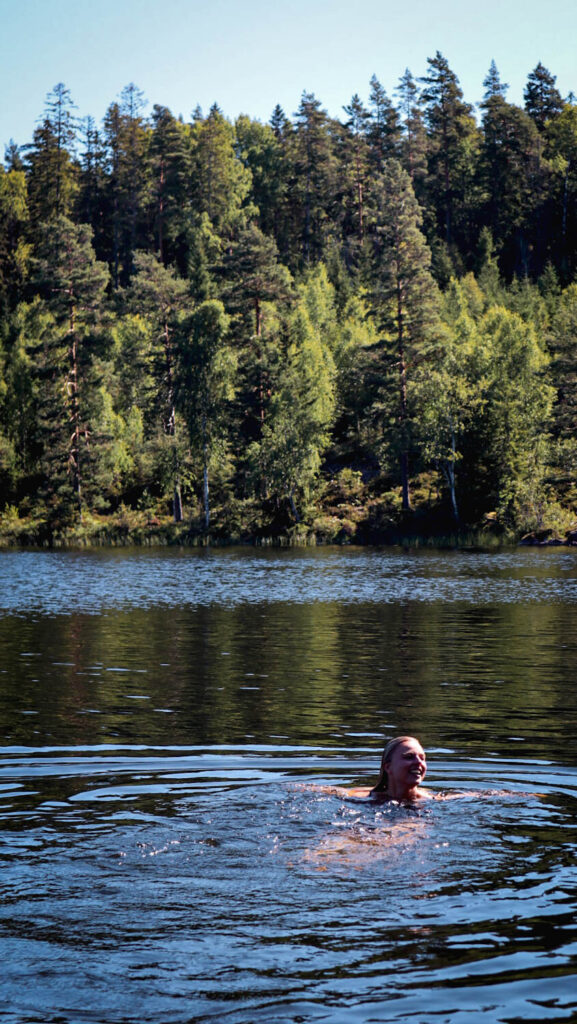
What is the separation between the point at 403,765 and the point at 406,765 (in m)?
0.03

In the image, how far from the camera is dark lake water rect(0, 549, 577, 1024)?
5543 mm

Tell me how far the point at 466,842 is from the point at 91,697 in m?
9.48

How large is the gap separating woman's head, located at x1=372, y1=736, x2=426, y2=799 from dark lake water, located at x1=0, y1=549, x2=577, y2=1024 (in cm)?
18

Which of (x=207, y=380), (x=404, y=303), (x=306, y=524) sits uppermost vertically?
(x=404, y=303)

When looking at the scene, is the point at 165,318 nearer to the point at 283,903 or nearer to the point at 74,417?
the point at 74,417

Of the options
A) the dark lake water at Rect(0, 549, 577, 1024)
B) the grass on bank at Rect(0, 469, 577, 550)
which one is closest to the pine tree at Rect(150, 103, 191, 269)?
the grass on bank at Rect(0, 469, 577, 550)

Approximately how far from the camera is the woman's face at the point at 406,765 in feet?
28.8

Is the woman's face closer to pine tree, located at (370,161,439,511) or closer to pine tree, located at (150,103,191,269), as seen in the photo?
pine tree, located at (370,161,439,511)

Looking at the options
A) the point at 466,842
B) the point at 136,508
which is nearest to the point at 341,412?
the point at 136,508

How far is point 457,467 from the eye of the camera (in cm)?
6900

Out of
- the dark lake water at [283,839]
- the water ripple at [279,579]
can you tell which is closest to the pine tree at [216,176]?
the water ripple at [279,579]

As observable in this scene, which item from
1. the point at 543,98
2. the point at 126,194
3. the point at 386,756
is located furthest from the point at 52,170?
the point at 386,756

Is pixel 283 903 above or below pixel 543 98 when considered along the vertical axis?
below

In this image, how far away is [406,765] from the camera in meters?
8.80
